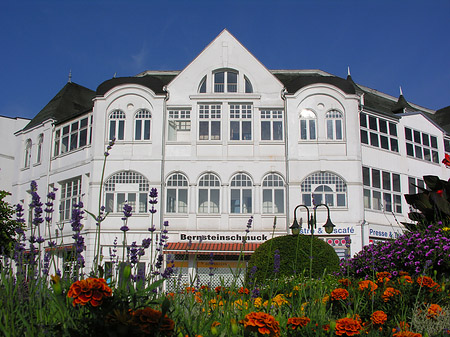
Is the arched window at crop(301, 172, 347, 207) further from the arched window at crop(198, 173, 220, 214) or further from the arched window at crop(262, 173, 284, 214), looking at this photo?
the arched window at crop(198, 173, 220, 214)

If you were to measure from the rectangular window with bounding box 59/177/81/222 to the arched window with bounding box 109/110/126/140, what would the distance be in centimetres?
301

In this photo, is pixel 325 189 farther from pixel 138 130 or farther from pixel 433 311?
pixel 433 311

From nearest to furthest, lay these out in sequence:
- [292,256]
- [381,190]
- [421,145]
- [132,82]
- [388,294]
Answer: [388,294] < [292,256] < [381,190] < [132,82] < [421,145]

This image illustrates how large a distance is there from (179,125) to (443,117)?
2039 centimetres

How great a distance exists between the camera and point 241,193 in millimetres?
25000

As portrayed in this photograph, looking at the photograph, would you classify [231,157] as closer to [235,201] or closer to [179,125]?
[235,201]

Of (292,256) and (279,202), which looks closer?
(292,256)

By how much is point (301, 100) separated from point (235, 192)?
18.0 feet

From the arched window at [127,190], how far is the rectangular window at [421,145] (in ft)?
46.0

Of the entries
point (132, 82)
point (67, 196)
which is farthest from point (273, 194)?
point (67, 196)

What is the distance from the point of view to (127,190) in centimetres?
2502

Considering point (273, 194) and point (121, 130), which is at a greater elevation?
point (121, 130)

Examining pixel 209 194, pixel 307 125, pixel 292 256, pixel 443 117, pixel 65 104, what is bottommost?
pixel 292 256

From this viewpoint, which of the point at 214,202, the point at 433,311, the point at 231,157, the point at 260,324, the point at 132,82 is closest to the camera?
the point at 260,324
